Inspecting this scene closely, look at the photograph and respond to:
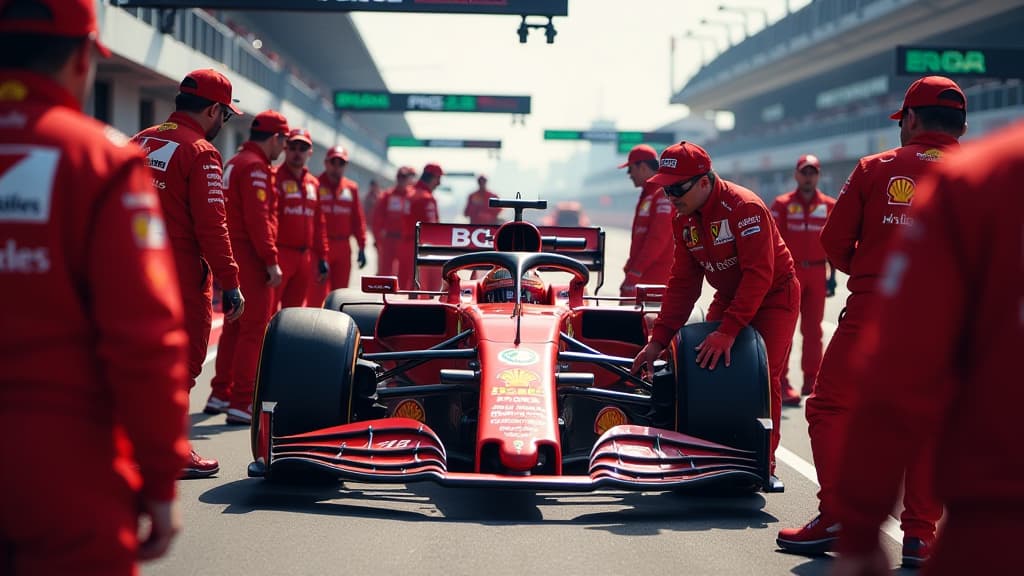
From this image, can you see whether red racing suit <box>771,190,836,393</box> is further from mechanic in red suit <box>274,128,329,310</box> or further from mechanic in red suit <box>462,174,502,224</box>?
mechanic in red suit <box>462,174,502,224</box>

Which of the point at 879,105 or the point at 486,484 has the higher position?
the point at 879,105

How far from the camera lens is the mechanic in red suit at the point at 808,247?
30.2 ft

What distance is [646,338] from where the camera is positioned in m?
6.96

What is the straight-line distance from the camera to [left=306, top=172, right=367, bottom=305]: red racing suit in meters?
11.5

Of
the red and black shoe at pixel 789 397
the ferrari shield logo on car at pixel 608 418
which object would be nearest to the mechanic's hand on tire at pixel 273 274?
the ferrari shield logo on car at pixel 608 418

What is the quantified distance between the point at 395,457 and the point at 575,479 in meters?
0.77

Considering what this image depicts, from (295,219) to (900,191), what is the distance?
5.17m

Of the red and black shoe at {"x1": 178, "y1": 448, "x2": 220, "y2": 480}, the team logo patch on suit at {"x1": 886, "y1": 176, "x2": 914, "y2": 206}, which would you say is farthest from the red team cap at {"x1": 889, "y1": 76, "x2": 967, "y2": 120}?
the red and black shoe at {"x1": 178, "y1": 448, "x2": 220, "y2": 480}

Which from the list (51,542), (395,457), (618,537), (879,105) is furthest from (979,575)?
(879,105)

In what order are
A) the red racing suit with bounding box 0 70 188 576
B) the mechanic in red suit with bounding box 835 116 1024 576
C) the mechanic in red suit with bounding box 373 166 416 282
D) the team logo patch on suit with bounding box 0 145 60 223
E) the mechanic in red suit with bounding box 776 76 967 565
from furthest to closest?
the mechanic in red suit with bounding box 373 166 416 282
the mechanic in red suit with bounding box 776 76 967 565
the team logo patch on suit with bounding box 0 145 60 223
the red racing suit with bounding box 0 70 188 576
the mechanic in red suit with bounding box 835 116 1024 576

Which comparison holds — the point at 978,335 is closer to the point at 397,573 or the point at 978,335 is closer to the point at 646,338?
the point at 397,573

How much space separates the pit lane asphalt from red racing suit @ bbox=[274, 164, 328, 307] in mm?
2720

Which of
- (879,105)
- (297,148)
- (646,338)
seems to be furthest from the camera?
(879,105)

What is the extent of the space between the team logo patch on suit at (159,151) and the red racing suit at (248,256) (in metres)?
1.66
